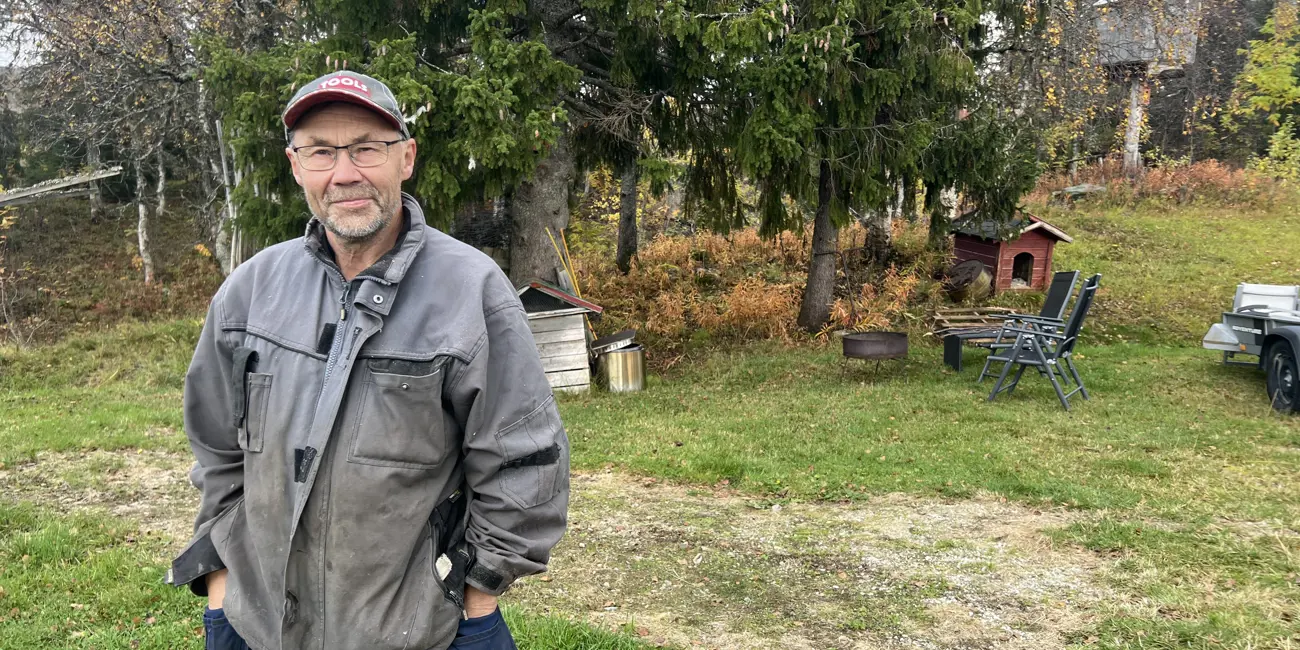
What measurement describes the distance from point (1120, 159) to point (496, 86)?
22431 millimetres

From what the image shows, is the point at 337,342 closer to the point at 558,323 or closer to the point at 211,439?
the point at 211,439

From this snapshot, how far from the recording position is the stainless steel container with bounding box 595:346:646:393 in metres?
11.1

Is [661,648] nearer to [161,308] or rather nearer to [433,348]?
[433,348]

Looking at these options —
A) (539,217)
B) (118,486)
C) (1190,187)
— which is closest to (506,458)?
(118,486)

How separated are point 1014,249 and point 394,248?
15110mm

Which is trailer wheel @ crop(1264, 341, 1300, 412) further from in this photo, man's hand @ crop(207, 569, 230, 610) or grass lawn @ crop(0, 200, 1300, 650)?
man's hand @ crop(207, 569, 230, 610)

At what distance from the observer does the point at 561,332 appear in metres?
10.9

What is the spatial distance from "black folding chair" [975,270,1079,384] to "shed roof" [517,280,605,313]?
4685 mm

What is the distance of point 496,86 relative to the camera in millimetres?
9250

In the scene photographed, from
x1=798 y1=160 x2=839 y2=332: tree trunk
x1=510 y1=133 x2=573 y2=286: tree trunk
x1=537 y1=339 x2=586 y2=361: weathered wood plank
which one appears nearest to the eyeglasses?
x1=537 y1=339 x2=586 y2=361: weathered wood plank

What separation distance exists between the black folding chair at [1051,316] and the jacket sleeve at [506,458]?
29.6ft

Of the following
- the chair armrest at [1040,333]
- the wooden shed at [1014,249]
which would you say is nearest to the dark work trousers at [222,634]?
the chair armrest at [1040,333]

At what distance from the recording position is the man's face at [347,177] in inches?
73.6

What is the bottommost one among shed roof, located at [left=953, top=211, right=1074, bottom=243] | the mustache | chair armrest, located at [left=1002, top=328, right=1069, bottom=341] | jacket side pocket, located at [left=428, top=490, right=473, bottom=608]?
chair armrest, located at [left=1002, top=328, right=1069, bottom=341]
